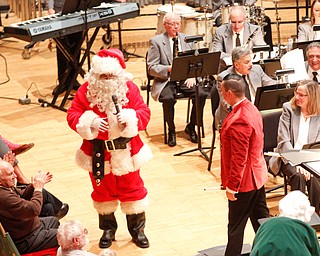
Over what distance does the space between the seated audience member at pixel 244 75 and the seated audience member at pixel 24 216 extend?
241 centimetres

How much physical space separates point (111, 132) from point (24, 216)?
1010 mm

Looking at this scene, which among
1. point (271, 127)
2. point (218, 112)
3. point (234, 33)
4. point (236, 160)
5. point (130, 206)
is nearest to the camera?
point (236, 160)

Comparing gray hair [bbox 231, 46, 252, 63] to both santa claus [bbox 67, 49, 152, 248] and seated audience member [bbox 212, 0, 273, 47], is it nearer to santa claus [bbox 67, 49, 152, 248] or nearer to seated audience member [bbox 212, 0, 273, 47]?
santa claus [bbox 67, 49, 152, 248]

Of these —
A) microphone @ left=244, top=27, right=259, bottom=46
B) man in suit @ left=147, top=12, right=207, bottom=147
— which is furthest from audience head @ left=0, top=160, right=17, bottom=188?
microphone @ left=244, top=27, right=259, bottom=46

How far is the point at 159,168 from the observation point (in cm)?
854

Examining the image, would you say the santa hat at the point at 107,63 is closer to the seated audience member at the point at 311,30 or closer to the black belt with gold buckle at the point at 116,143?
the black belt with gold buckle at the point at 116,143

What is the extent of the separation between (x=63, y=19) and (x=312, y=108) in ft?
13.0

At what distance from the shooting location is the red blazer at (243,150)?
234 inches

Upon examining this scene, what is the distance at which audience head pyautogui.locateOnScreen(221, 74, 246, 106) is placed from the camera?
596 centimetres

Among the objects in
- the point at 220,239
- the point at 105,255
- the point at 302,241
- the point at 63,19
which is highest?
the point at 63,19

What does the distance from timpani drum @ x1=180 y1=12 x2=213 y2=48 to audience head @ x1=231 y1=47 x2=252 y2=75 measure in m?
3.11

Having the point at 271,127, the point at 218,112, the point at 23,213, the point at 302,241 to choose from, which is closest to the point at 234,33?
the point at 218,112

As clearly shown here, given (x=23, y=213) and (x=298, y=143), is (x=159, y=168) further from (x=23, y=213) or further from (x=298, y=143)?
(x=23, y=213)

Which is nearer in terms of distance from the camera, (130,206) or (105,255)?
(105,255)
